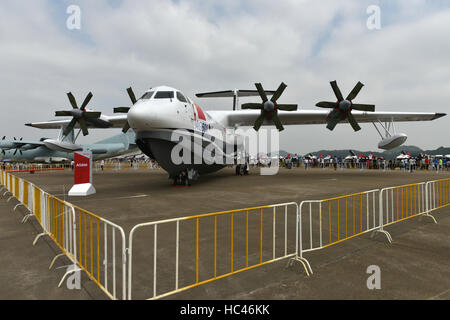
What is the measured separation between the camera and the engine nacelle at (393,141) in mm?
17178

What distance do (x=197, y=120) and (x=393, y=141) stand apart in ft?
45.2

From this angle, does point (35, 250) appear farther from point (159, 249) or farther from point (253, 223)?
point (253, 223)

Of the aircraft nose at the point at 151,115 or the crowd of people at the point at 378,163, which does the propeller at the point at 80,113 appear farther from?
the crowd of people at the point at 378,163

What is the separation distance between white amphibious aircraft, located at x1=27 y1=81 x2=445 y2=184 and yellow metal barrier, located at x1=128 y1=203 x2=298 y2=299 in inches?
224

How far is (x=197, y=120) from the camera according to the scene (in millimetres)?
12781

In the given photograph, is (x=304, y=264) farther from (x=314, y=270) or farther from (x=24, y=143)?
Answer: (x=24, y=143)

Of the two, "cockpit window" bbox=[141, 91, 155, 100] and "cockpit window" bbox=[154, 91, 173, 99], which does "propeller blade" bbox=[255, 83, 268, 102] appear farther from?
"cockpit window" bbox=[141, 91, 155, 100]

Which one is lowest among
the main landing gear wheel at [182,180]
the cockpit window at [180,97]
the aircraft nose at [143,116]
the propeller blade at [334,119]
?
the main landing gear wheel at [182,180]

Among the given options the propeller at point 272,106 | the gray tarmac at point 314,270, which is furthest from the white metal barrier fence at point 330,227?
the propeller at point 272,106

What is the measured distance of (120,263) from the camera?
12.9 ft

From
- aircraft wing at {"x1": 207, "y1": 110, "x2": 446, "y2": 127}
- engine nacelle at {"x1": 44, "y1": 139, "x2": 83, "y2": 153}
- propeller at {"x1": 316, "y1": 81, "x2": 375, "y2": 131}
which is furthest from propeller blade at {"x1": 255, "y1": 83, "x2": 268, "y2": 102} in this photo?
engine nacelle at {"x1": 44, "y1": 139, "x2": 83, "y2": 153}

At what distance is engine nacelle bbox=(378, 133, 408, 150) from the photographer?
56.4 feet
